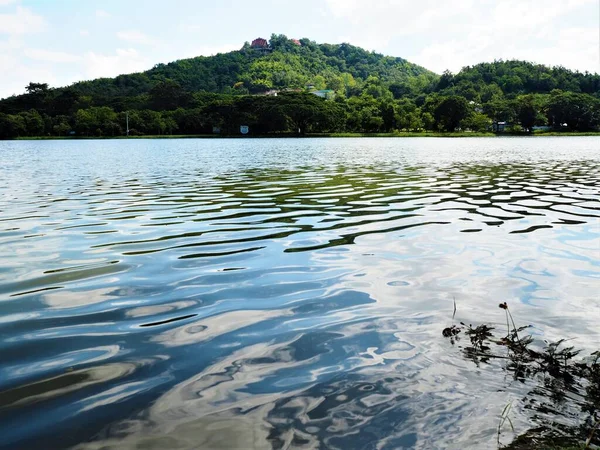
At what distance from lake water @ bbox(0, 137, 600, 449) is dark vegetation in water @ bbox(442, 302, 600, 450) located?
0.37ft

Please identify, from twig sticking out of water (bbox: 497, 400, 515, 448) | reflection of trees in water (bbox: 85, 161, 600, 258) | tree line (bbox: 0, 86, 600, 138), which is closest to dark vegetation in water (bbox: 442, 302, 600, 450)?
twig sticking out of water (bbox: 497, 400, 515, 448)

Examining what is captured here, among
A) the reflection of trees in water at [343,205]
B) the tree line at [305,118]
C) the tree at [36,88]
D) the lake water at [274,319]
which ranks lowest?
the lake water at [274,319]

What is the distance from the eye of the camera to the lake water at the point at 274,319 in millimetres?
3398

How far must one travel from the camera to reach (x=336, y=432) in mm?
3287

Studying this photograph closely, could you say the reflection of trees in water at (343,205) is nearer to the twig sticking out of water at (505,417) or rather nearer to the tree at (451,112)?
the twig sticking out of water at (505,417)

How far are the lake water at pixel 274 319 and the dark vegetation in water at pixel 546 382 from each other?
0.37 feet

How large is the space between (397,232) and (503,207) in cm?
480

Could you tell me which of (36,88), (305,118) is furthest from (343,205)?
(36,88)

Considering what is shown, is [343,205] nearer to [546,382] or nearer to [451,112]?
[546,382]

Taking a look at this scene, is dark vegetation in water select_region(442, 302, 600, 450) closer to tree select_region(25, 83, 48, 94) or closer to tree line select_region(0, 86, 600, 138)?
tree line select_region(0, 86, 600, 138)

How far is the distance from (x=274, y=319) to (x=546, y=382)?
2626 millimetres

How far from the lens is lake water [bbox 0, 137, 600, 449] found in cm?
340

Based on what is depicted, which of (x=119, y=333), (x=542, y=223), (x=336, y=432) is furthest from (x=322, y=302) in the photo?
(x=542, y=223)

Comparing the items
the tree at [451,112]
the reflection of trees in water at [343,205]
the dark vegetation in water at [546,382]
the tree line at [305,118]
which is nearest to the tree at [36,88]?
the tree line at [305,118]
